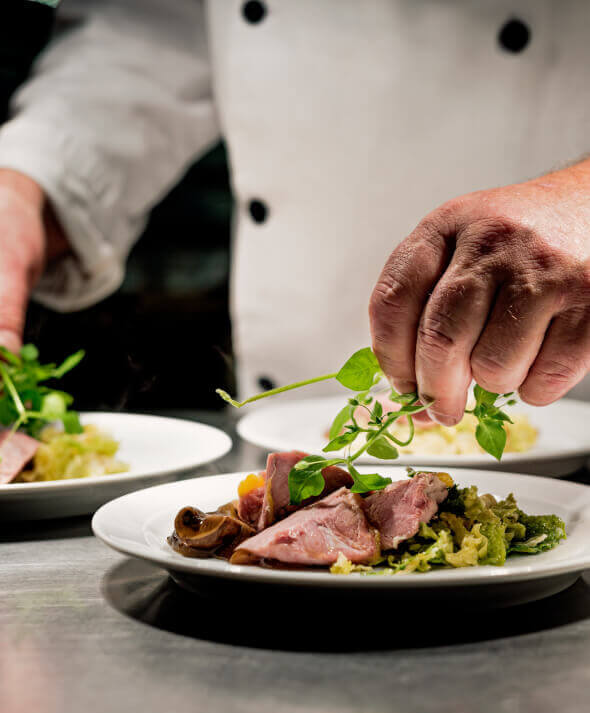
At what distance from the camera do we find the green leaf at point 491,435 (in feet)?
3.55

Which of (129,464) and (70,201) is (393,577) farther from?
(70,201)

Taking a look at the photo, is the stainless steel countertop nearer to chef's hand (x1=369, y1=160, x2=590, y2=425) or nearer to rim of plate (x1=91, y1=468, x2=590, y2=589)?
rim of plate (x1=91, y1=468, x2=590, y2=589)

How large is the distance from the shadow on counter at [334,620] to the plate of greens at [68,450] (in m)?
0.34

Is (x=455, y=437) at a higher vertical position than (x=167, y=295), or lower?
higher

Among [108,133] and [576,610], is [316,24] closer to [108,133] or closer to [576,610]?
[108,133]

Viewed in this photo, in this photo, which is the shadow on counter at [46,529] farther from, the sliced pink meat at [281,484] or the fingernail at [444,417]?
the fingernail at [444,417]

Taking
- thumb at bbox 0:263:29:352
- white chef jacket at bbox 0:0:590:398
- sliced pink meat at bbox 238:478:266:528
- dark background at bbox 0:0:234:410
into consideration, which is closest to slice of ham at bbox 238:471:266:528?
sliced pink meat at bbox 238:478:266:528

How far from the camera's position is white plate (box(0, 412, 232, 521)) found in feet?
4.20

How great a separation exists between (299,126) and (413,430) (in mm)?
1575

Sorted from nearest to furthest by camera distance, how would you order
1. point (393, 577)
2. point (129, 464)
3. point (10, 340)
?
point (393, 577) < point (129, 464) < point (10, 340)

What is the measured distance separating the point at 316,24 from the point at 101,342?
1.86 meters

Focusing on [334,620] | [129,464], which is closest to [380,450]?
[334,620]

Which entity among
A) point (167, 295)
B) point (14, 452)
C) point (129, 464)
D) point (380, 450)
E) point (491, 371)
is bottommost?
point (167, 295)

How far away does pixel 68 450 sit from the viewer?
152 cm
